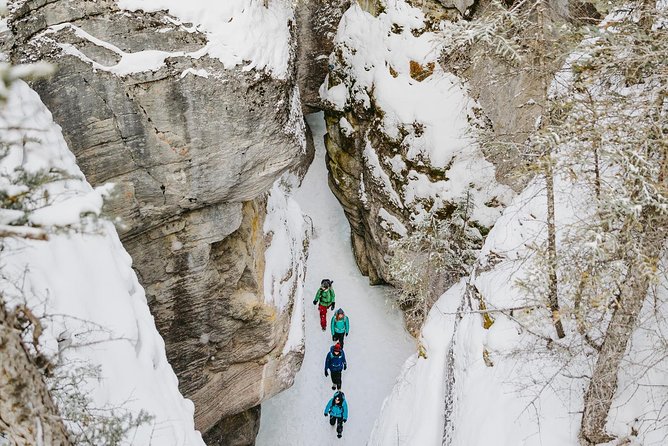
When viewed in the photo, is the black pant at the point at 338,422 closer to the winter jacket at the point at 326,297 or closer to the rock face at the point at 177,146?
the winter jacket at the point at 326,297

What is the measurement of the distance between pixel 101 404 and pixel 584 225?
4.64m

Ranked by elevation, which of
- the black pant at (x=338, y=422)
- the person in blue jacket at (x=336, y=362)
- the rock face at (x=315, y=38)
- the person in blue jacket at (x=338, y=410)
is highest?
the rock face at (x=315, y=38)

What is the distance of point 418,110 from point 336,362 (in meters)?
7.02

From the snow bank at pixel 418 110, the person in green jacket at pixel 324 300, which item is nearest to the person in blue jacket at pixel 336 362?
the person in green jacket at pixel 324 300

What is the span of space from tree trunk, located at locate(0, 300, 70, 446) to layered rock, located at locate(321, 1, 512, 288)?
10972 mm

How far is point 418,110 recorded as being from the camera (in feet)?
44.5

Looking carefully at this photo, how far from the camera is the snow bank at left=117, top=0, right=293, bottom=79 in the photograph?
7820 millimetres

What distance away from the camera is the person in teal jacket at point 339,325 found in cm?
1400

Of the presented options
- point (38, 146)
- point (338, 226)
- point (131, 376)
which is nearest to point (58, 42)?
point (38, 146)

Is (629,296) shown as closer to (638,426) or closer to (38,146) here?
(638,426)

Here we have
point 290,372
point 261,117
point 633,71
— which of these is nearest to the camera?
point 633,71

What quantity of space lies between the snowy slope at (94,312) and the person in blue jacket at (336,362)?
24.4ft

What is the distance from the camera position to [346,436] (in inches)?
508

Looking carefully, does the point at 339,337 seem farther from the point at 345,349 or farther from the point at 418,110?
the point at 418,110
